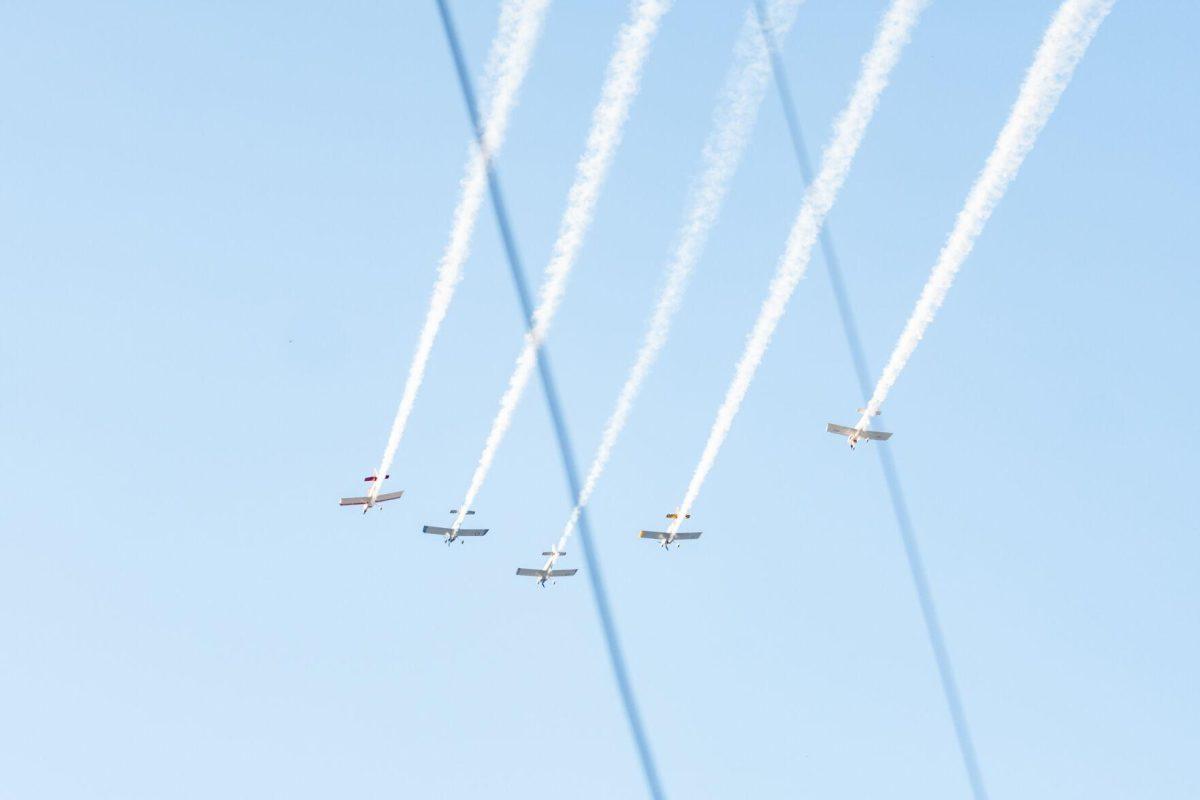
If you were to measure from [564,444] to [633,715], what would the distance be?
4.51 m

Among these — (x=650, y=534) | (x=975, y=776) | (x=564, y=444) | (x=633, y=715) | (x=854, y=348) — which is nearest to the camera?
(x=633, y=715)

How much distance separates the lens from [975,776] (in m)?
28.4

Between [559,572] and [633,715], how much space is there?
70.6 feet

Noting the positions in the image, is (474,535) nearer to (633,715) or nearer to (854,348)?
(854,348)

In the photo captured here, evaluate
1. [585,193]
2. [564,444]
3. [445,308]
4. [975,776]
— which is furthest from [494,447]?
[975,776]

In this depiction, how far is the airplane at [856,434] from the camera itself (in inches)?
1368

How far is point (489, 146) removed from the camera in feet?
85.4

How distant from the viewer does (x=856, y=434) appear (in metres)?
34.8

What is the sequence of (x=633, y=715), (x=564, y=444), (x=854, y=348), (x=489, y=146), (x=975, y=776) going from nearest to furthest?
(x=633, y=715) → (x=564, y=444) → (x=489, y=146) → (x=975, y=776) → (x=854, y=348)

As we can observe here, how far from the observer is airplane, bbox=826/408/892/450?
34.8 metres

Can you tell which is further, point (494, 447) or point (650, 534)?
point (650, 534)

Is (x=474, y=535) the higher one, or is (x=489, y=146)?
(x=474, y=535)

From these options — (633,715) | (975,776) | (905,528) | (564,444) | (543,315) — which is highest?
(543,315)

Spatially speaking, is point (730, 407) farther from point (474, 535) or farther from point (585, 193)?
point (474, 535)
